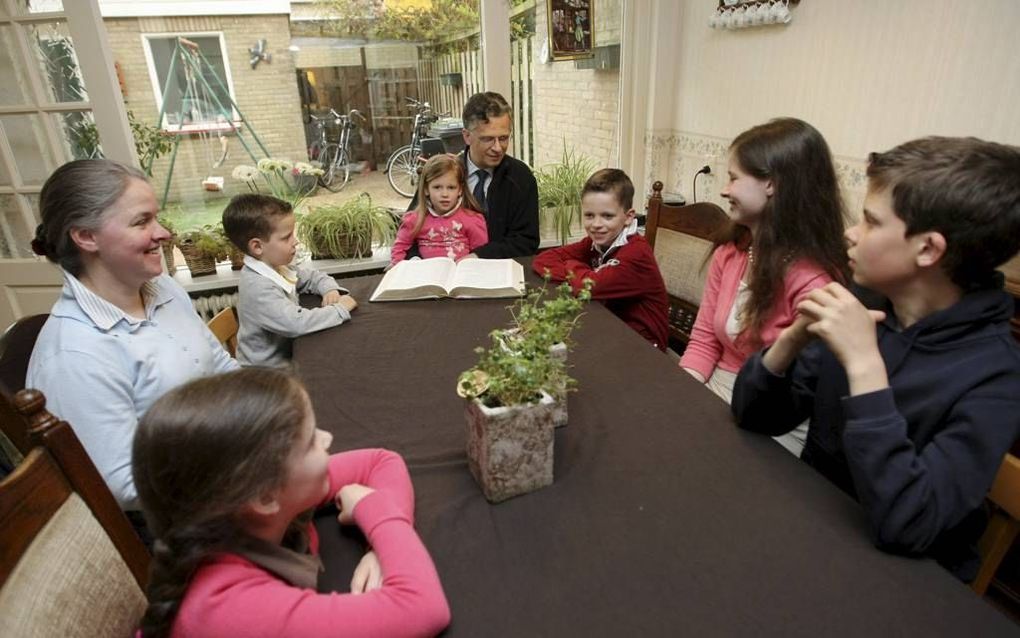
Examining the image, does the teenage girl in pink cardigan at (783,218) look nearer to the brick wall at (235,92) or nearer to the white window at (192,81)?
the brick wall at (235,92)

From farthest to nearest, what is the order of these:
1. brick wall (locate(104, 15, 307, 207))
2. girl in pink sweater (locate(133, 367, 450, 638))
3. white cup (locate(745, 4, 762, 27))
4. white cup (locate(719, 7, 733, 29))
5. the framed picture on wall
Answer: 1. the framed picture on wall
2. brick wall (locate(104, 15, 307, 207))
3. white cup (locate(719, 7, 733, 29))
4. white cup (locate(745, 4, 762, 27))
5. girl in pink sweater (locate(133, 367, 450, 638))

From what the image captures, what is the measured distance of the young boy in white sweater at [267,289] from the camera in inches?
66.6

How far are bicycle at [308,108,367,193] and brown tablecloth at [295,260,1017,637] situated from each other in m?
2.16

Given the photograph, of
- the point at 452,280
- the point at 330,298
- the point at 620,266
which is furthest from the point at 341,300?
the point at 620,266

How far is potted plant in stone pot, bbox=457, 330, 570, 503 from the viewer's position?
34.5 inches

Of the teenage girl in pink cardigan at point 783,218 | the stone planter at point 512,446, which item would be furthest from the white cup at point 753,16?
the stone planter at point 512,446

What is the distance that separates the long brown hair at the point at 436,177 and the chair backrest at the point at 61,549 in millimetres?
1665

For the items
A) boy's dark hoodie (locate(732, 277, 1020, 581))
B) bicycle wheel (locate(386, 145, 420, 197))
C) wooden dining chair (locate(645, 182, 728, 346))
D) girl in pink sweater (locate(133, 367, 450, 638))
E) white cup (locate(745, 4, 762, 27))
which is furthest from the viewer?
bicycle wheel (locate(386, 145, 420, 197))

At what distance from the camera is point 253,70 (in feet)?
9.57

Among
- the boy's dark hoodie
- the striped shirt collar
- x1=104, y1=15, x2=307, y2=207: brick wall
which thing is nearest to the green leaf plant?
the boy's dark hoodie

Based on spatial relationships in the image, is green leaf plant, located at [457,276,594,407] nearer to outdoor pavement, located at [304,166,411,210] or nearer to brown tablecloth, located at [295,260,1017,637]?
brown tablecloth, located at [295,260,1017,637]

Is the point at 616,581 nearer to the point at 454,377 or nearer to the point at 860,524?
the point at 860,524

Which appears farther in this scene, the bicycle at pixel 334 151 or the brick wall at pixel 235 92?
the bicycle at pixel 334 151

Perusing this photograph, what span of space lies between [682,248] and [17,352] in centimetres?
207
